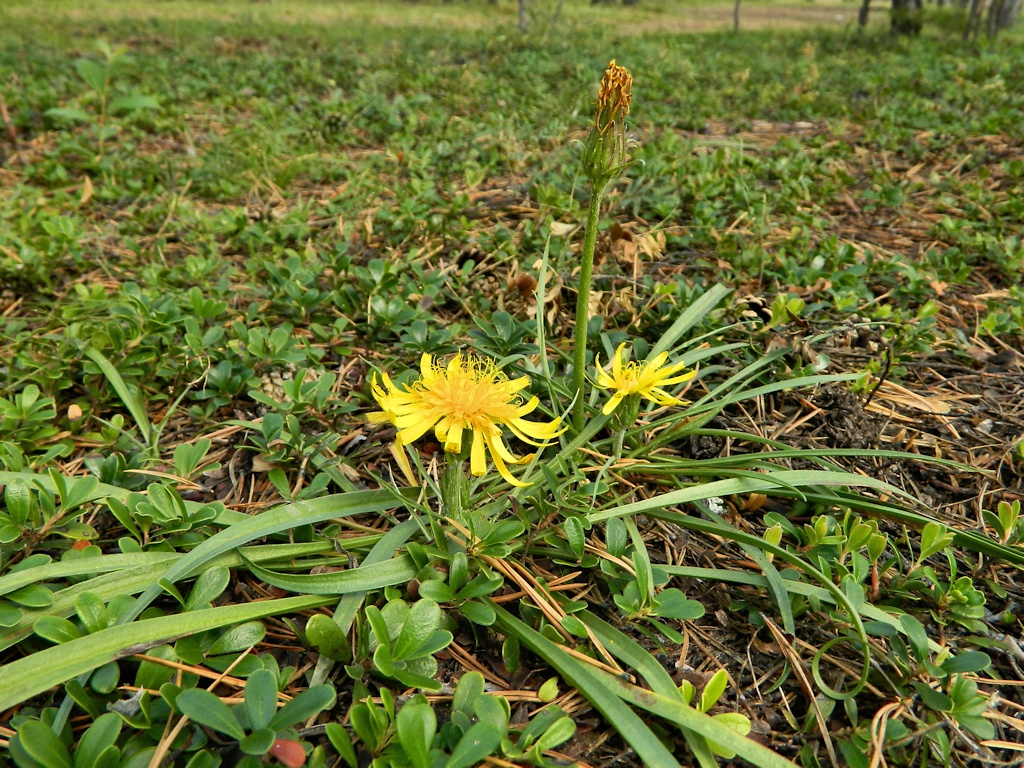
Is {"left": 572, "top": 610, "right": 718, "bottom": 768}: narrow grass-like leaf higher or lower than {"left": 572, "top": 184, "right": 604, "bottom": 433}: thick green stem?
lower

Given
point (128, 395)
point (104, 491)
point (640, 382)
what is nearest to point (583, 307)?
point (640, 382)

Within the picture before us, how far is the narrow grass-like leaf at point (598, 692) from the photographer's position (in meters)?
1.05

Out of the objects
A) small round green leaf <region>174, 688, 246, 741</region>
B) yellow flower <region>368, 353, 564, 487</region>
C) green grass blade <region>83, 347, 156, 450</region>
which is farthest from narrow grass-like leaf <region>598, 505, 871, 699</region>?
green grass blade <region>83, 347, 156, 450</region>

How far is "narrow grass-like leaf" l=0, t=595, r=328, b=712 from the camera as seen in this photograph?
40.5 inches

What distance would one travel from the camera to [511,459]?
1.24 meters

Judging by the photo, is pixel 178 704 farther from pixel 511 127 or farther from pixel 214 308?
pixel 511 127

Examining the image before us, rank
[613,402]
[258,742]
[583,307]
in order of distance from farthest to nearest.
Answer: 1. [583,307]
2. [613,402]
3. [258,742]

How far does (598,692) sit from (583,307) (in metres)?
0.82

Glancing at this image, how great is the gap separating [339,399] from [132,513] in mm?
658

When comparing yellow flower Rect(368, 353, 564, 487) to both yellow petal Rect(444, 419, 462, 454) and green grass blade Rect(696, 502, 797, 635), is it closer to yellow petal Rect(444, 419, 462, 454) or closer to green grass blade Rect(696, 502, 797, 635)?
yellow petal Rect(444, 419, 462, 454)

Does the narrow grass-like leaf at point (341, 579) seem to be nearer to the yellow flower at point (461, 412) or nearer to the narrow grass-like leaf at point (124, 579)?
the narrow grass-like leaf at point (124, 579)

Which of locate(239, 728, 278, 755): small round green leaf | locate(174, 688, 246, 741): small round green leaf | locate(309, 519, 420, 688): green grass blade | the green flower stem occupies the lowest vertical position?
locate(309, 519, 420, 688): green grass blade

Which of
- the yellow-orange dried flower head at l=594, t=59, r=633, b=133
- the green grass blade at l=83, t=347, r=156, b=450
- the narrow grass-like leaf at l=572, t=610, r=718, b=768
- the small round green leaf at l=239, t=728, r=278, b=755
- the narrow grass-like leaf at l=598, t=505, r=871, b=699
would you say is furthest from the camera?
the green grass blade at l=83, t=347, r=156, b=450

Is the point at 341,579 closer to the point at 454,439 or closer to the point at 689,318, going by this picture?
the point at 454,439
